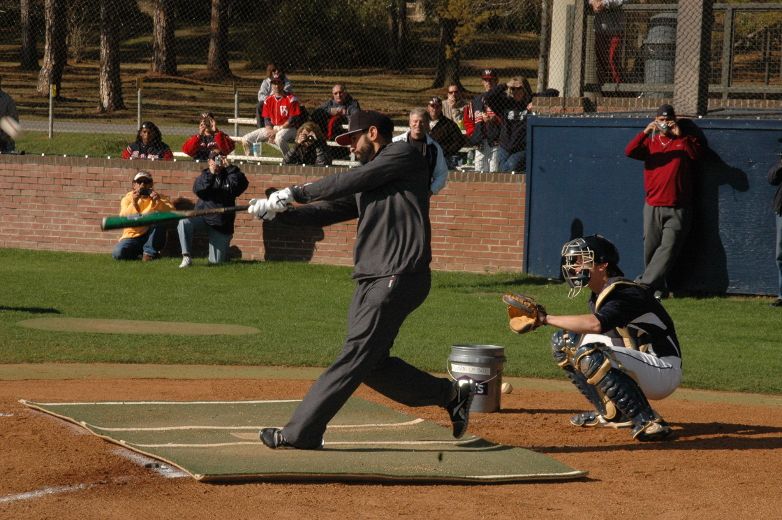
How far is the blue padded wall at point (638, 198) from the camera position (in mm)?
13539

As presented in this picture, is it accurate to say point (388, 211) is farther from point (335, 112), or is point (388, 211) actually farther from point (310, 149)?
point (335, 112)

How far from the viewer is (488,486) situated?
6.30 m

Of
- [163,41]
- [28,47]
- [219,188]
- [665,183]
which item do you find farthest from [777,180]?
[28,47]

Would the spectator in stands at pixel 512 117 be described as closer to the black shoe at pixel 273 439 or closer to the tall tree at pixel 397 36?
the black shoe at pixel 273 439

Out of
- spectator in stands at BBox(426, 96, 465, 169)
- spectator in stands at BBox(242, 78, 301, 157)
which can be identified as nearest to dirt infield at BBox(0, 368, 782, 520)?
spectator in stands at BBox(426, 96, 465, 169)

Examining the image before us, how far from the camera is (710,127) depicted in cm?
1367

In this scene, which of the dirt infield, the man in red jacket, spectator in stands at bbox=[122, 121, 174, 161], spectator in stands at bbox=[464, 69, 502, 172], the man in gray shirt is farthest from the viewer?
spectator in stands at bbox=[122, 121, 174, 161]

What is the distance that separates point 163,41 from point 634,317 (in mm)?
20552

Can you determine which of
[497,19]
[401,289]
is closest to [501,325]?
[401,289]

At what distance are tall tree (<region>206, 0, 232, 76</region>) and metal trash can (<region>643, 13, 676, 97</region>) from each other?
9.97 meters

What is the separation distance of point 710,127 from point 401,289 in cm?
820

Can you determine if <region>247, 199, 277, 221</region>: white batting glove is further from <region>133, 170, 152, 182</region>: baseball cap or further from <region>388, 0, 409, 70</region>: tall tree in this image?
<region>388, 0, 409, 70</region>: tall tree

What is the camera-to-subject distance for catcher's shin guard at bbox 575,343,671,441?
23.5 feet

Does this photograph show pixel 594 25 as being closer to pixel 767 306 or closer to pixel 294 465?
pixel 767 306
